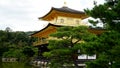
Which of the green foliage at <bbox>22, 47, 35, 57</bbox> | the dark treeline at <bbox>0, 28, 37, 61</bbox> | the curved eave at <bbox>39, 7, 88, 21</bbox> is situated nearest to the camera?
the curved eave at <bbox>39, 7, 88, 21</bbox>

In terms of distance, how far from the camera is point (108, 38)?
913 cm

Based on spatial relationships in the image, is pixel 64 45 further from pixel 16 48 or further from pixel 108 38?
pixel 16 48

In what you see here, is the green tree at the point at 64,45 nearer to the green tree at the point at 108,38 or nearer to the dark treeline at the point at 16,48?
the green tree at the point at 108,38

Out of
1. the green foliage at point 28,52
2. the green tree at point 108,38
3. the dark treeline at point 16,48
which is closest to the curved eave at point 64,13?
the dark treeline at point 16,48

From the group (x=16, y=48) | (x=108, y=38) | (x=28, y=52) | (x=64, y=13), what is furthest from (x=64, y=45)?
(x=16, y=48)

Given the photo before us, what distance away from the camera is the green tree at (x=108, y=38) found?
8820 millimetres

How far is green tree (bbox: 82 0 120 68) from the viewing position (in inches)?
347

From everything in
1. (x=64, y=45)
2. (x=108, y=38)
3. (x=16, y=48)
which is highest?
(x=108, y=38)

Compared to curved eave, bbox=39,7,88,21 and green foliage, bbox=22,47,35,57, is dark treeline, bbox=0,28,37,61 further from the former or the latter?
curved eave, bbox=39,7,88,21

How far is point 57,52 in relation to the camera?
17922 millimetres

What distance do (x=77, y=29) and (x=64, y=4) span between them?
14.5 meters

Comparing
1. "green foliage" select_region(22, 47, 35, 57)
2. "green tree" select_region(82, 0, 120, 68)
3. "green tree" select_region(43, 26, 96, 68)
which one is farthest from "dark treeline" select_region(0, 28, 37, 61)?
"green tree" select_region(82, 0, 120, 68)

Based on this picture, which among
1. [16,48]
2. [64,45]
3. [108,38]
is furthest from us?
[16,48]

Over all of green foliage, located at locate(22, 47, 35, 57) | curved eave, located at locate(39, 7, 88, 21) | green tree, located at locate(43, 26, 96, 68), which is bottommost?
green foliage, located at locate(22, 47, 35, 57)
